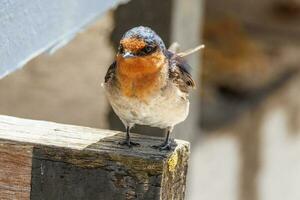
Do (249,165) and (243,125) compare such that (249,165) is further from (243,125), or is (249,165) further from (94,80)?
(94,80)

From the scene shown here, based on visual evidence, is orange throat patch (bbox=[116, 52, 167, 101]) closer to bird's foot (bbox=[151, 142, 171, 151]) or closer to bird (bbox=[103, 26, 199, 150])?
bird (bbox=[103, 26, 199, 150])

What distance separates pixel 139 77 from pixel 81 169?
1.81 feet

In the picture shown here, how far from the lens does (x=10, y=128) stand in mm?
1878

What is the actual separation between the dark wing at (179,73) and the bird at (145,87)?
21mm

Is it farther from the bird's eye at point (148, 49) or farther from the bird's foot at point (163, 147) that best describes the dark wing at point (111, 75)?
the bird's foot at point (163, 147)

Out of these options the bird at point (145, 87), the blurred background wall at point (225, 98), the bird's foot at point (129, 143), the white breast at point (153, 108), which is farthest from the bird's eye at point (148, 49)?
the blurred background wall at point (225, 98)

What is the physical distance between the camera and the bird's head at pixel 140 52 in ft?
7.05

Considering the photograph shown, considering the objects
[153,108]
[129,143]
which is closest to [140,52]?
[153,108]

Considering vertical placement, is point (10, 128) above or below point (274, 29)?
below

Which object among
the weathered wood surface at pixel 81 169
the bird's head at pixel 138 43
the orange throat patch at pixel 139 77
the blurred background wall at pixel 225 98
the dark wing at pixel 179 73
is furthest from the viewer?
the blurred background wall at pixel 225 98

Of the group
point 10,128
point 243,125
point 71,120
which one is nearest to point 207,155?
point 243,125

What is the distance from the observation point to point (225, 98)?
563 centimetres

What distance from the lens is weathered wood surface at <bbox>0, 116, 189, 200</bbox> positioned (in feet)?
5.74

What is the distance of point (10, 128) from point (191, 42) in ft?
7.34
